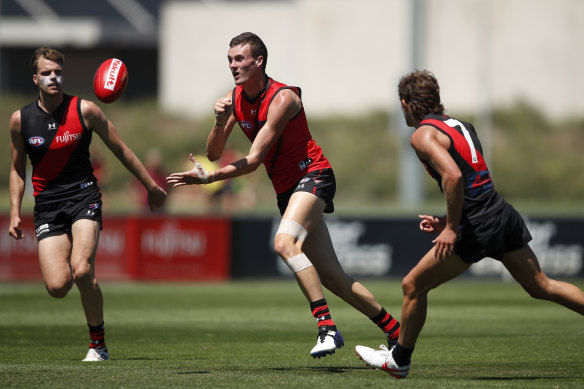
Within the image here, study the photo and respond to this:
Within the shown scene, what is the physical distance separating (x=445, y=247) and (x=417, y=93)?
1105 millimetres

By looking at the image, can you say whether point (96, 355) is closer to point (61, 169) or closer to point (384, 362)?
point (61, 169)

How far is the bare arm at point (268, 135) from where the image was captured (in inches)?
291

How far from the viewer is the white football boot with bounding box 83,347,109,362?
830 centimetres

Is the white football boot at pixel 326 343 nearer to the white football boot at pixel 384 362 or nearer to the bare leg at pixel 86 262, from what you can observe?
the white football boot at pixel 384 362

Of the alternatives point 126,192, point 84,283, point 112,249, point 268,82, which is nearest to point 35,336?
point 84,283

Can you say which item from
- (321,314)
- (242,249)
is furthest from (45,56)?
(242,249)

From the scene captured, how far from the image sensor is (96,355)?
8328 millimetres

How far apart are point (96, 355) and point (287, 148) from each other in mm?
2362

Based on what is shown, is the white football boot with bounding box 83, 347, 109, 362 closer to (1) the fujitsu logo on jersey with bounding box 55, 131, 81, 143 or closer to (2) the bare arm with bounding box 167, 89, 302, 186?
(1) the fujitsu logo on jersey with bounding box 55, 131, 81, 143

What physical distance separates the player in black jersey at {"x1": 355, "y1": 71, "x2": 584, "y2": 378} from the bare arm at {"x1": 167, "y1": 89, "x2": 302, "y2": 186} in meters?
1.04

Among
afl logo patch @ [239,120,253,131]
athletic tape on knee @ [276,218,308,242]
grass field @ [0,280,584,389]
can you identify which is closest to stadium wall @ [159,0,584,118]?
grass field @ [0,280,584,389]

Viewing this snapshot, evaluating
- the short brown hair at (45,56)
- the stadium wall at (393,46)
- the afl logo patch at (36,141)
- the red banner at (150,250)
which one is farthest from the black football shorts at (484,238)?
the stadium wall at (393,46)

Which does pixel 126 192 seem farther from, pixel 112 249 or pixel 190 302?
pixel 190 302

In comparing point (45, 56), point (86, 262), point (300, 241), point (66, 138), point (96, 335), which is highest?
point (45, 56)
